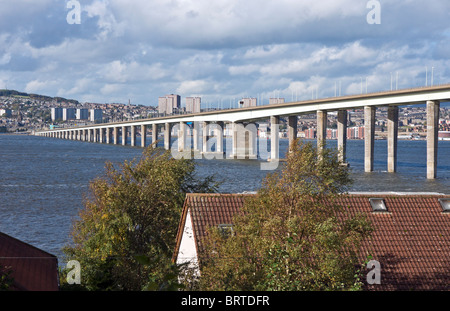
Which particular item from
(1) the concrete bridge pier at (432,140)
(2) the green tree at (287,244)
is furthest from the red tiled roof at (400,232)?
(1) the concrete bridge pier at (432,140)

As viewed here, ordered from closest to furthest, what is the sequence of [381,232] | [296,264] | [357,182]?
1. [296,264]
2. [381,232]
3. [357,182]

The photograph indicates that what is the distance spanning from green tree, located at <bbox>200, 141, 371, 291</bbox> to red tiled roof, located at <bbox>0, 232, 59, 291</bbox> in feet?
14.2

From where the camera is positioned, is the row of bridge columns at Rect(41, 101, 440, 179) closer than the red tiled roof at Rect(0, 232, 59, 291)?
No

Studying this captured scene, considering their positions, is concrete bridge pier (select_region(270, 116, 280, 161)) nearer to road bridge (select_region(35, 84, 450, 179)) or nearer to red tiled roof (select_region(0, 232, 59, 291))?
road bridge (select_region(35, 84, 450, 179))

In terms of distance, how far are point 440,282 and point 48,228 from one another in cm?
2382

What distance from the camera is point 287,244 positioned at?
1346 centimetres

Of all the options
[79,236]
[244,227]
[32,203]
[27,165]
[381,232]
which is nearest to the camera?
[244,227]

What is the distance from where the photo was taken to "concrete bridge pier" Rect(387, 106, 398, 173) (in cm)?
8473

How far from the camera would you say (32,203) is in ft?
159

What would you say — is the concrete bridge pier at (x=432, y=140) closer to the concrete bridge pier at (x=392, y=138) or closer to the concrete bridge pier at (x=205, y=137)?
the concrete bridge pier at (x=392, y=138)

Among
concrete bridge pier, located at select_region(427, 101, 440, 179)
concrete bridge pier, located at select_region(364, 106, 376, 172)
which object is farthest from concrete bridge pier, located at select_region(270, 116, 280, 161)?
concrete bridge pier, located at select_region(427, 101, 440, 179)

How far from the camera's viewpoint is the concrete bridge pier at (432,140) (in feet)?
→ 240
